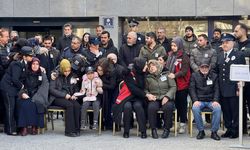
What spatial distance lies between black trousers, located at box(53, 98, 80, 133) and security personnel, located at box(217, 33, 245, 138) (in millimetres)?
2799

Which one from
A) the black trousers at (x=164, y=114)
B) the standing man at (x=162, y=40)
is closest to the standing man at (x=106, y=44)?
the standing man at (x=162, y=40)

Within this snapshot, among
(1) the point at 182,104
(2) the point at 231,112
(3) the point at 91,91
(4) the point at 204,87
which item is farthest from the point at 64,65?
(2) the point at 231,112

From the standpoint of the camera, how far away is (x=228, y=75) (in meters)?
9.87

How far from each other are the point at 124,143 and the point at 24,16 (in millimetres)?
10059

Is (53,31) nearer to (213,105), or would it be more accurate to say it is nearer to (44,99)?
(44,99)

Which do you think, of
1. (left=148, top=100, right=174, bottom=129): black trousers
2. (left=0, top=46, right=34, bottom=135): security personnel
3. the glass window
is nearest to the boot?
(left=148, top=100, right=174, bottom=129): black trousers

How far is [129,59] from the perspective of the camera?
10.9 metres

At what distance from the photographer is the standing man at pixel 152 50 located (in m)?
10.6

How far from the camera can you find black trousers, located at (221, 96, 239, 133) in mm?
9914

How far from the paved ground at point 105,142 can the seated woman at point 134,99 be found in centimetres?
32

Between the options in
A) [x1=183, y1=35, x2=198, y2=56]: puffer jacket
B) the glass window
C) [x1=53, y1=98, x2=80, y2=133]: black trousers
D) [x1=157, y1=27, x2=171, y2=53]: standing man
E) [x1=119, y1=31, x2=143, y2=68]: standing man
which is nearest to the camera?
[x1=53, y1=98, x2=80, y2=133]: black trousers

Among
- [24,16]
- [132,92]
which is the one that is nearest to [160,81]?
[132,92]

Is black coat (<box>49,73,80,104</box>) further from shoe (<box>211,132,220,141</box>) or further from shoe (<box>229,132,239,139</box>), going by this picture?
shoe (<box>229,132,239,139</box>)

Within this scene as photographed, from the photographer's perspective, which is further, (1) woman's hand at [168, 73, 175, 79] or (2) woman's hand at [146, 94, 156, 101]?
(1) woman's hand at [168, 73, 175, 79]
